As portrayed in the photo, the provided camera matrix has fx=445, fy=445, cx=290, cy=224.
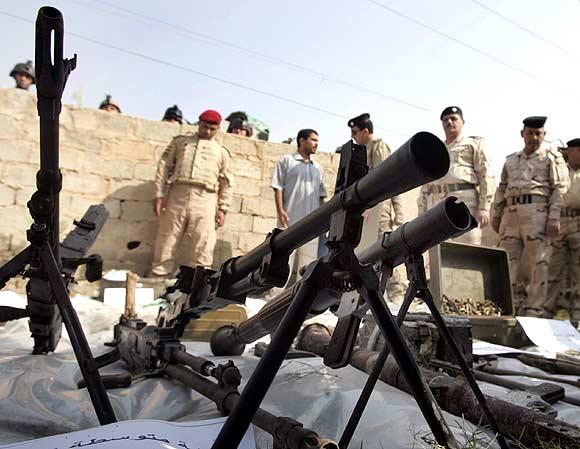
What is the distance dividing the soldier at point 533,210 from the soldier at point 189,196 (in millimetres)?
3573

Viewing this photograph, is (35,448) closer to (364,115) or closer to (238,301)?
(238,301)

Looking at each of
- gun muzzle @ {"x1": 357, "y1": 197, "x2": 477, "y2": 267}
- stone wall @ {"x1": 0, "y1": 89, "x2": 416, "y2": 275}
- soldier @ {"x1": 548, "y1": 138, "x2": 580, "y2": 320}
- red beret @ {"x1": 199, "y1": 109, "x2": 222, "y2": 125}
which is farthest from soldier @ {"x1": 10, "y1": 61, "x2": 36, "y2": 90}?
soldier @ {"x1": 548, "y1": 138, "x2": 580, "y2": 320}

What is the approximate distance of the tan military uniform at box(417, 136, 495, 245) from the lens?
4.73 m

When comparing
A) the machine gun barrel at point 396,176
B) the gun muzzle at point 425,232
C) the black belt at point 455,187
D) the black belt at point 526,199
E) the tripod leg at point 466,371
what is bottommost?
the tripod leg at point 466,371

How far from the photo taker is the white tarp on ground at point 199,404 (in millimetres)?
1488

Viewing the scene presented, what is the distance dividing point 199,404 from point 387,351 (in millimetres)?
841

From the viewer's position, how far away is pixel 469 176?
188 inches

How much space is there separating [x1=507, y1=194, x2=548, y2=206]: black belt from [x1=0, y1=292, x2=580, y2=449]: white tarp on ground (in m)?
3.33

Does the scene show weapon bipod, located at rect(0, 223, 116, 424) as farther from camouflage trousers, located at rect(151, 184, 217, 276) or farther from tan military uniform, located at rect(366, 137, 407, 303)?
tan military uniform, located at rect(366, 137, 407, 303)

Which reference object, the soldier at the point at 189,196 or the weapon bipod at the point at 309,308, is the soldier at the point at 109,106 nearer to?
the soldier at the point at 189,196

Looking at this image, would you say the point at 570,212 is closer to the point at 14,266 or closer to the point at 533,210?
the point at 533,210

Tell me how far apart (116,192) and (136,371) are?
377 centimetres

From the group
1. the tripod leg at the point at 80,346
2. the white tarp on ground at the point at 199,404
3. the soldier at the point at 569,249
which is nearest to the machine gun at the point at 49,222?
the tripod leg at the point at 80,346

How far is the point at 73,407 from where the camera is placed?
1.70 meters
